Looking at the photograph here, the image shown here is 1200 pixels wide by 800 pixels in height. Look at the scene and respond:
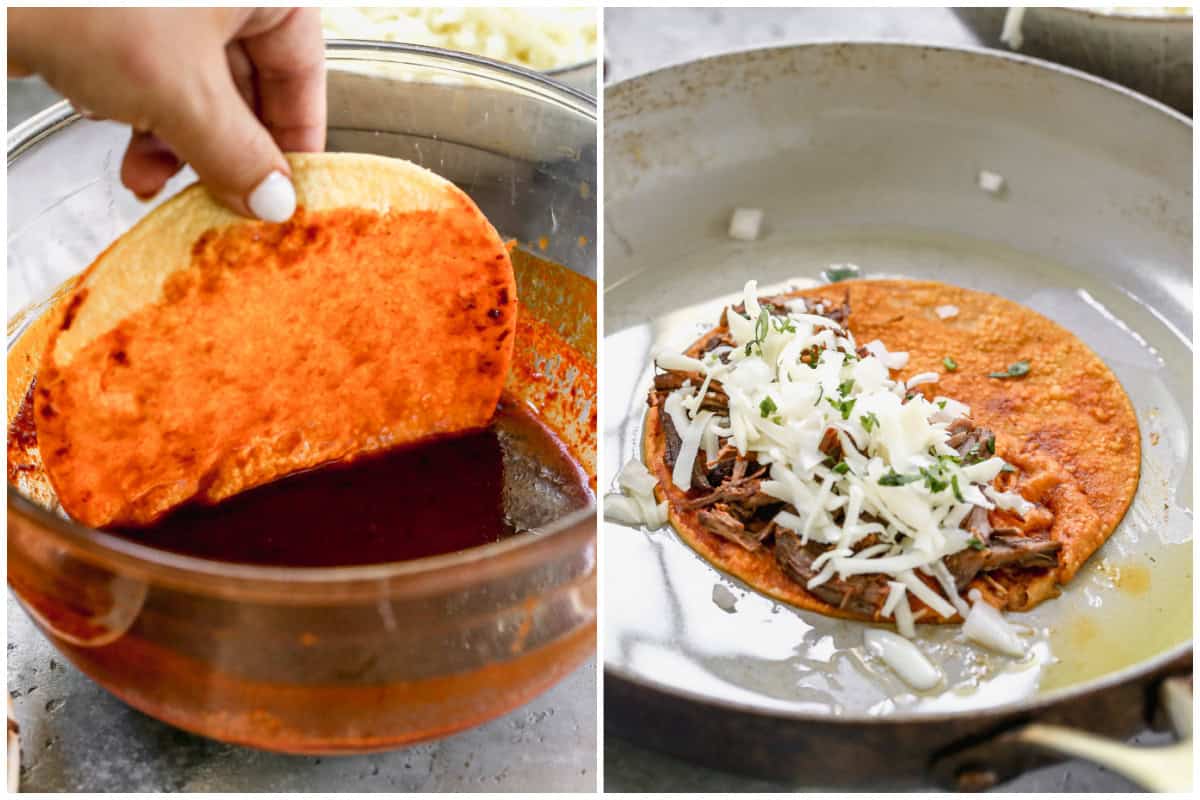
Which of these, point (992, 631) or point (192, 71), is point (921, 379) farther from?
point (192, 71)

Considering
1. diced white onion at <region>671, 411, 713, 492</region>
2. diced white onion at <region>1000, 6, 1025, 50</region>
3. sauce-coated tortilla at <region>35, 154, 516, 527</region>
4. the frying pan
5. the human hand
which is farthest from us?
diced white onion at <region>1000, 6, 1025, 50</region>

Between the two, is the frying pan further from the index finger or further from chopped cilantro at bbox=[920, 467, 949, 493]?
the index finger

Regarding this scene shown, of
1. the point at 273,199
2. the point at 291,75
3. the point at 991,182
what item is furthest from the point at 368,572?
the point at 991,182

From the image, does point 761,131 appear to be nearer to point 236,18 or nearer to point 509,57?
point 509,57

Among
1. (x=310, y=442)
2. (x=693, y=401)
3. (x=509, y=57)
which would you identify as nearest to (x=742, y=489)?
(x=693, y=401)

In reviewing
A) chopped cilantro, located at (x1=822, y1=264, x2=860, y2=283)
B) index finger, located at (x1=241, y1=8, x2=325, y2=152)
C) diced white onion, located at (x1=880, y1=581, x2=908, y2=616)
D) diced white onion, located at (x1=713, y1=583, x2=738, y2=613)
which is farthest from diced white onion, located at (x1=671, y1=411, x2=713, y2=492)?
index finger, located at (x1=241, y1=8, x2=325, y2=152)

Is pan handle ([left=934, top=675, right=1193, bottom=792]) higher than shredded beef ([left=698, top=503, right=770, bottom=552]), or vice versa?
pan handle ([left=934, top=675, right=1193, bottom=792])

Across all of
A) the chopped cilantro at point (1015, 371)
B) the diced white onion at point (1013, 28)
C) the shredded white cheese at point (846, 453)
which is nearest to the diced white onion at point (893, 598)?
the shredded white cheese at point (846, 453)

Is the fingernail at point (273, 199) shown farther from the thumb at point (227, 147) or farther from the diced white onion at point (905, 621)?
the diced white onion at point (905, 621)
